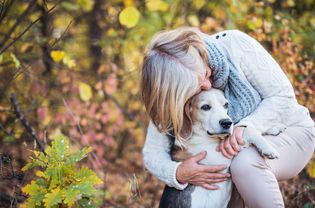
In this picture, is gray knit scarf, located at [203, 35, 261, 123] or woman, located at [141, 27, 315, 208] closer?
woman, located at [141, 27, 315, 208]

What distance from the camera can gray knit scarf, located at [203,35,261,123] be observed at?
302cm

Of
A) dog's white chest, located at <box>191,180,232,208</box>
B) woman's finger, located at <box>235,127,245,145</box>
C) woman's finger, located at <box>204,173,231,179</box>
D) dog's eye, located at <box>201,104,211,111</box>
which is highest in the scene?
dog's eye, located at <box>201,104,211,111</box>

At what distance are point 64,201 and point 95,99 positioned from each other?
4.02m

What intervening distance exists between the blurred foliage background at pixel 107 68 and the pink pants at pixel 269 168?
80 cm

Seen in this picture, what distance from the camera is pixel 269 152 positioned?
2.88m

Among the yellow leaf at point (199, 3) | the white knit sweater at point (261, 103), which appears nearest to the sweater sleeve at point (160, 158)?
the white knit sweater at point (261, 103)

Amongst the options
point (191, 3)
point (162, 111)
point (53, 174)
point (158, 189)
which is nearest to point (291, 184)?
point (158, 189)

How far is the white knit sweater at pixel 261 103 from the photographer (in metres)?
3.05

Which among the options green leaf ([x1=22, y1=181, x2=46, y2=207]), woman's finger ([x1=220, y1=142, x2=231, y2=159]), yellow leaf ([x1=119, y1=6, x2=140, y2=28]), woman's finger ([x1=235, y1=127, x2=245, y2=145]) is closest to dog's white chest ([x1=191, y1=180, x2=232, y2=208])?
woman's finger ([x1=220, y1=142, x2=231, y2=159])

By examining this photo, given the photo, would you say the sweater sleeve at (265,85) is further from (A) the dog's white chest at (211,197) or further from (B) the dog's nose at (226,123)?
(A) the dog's white chest at (211,197)

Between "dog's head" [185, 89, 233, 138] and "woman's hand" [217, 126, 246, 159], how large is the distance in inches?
1.7

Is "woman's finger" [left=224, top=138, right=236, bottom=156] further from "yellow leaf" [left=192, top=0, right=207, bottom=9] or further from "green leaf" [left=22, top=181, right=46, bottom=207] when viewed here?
"yellow leaf" [left=192, top=0, right=207, bottom=9]

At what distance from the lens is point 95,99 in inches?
260

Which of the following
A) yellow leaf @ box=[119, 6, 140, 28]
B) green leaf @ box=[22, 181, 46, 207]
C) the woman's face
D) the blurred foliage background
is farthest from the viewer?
the blurred foliage background
